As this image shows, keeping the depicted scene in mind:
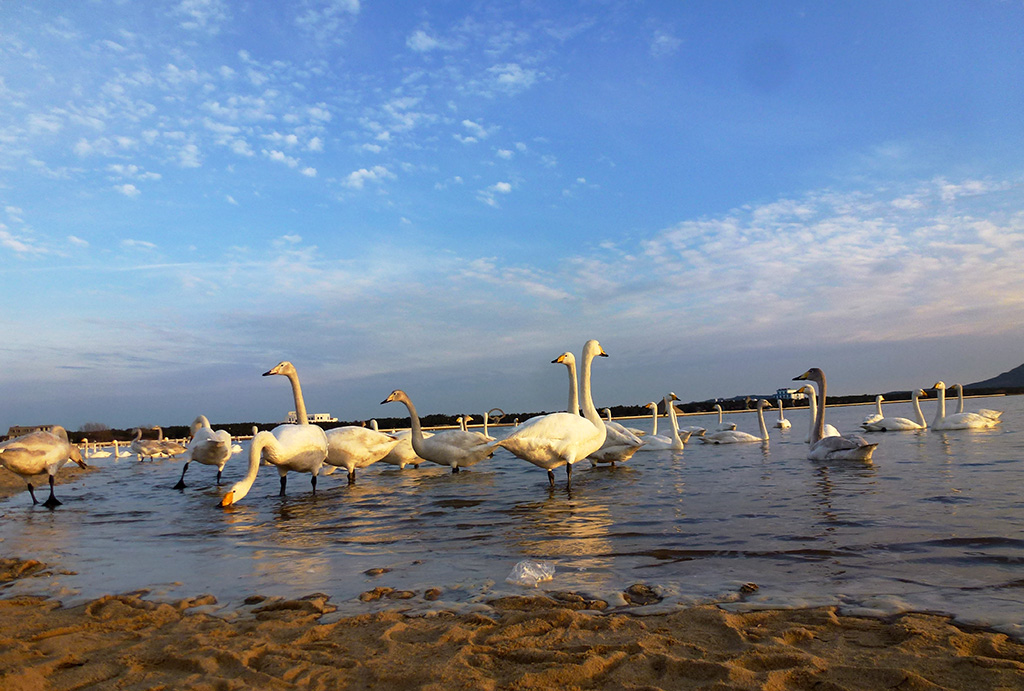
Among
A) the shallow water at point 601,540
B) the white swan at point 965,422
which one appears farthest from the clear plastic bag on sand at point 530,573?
the white swan at point 965,422

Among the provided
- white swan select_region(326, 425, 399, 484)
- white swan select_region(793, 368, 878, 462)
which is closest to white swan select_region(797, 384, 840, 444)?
white swan select_region(793, 368, 878, 462)

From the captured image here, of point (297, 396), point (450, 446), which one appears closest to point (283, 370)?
point (297, 396)

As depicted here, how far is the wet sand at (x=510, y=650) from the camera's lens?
2965mm

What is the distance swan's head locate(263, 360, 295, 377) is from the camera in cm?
1505

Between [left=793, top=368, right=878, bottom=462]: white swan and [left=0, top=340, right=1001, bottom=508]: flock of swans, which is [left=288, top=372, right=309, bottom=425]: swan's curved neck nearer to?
[left=0, top=340, right=1001, bottom=508]: flock of swans

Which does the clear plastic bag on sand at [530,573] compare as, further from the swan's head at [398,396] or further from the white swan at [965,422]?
the white swan at [965,422]

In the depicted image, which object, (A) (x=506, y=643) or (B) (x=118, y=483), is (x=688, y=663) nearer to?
(A) (x=506, y=643)

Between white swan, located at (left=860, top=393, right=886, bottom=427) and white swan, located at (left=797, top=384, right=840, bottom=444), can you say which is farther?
white swan, located at (left=860, top=393, right=886, bottom=427)

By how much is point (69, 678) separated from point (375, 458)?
10.9 m

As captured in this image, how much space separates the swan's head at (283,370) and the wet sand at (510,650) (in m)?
11.1

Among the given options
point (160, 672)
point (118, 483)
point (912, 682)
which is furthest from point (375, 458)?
point (912, 682)

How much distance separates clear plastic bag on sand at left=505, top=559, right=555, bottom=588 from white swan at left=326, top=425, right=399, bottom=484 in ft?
28.3

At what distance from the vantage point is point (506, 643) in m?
3.47

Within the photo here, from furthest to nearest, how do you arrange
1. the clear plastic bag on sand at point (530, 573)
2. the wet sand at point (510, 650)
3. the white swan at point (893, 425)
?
the white swan at point (893, 425), the clear plastic bag on sand at point (530, 573), the wet sand at point (510, 650)
